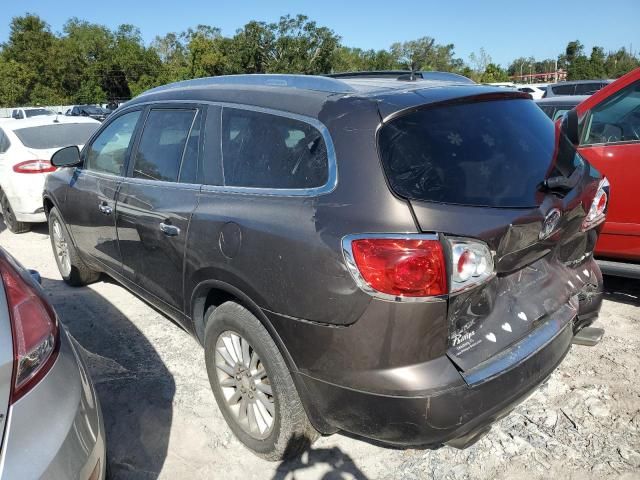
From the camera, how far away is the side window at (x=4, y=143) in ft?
22.5

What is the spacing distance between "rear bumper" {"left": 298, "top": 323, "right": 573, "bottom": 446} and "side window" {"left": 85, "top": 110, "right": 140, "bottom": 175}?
7.56 ft

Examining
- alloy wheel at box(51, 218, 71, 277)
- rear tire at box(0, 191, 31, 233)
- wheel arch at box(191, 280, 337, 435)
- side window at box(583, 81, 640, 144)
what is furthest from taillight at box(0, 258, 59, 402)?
rear tire at box(0, 191, 31, 233)

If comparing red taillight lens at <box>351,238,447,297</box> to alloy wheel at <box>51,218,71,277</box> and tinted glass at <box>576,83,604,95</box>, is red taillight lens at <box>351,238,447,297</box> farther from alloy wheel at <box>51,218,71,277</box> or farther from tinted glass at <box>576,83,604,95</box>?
tinted glass at <box>576,83,604,95</box>

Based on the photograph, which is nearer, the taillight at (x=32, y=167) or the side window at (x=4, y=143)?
the taillight at (x=32, y=167)

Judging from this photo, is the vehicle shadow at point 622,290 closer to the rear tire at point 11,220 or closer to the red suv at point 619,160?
the red suv at point 619,160

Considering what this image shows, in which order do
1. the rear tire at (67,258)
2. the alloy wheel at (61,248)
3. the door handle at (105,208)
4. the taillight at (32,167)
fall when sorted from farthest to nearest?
the taillight at (32,167) → the alloy wheel at (61,248) → the rear tire at (67,258) → the door handle at (105,208)

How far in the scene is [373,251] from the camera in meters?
1.90

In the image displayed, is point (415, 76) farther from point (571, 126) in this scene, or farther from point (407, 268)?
point (407, 268)

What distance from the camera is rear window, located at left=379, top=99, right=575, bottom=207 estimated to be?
6.58 ft

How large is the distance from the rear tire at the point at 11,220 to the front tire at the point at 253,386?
5525mm

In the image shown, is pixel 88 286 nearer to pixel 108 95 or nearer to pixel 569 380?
pixel 569 380

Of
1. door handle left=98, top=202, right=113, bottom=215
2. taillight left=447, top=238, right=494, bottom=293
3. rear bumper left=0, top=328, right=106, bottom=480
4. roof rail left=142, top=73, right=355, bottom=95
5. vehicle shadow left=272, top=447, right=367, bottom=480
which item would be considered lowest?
vehicle shadow left=272, top=447, right=367, bottom=480

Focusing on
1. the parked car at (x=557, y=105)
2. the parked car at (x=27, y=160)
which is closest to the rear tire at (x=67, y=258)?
the parked car at (x=27, y=160)

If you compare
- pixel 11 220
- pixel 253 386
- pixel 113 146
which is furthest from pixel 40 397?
pixel 11 220
